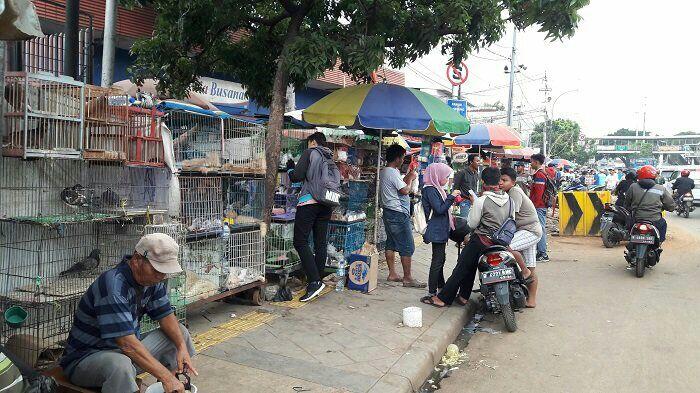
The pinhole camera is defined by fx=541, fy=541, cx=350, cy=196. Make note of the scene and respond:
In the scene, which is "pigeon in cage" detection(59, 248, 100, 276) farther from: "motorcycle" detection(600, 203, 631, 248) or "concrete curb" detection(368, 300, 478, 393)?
"motorcycle" detection(600, 203, 631, 248)

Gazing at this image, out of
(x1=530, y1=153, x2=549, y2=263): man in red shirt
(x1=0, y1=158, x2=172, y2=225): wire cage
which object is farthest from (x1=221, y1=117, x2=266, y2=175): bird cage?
(x1=530, y1=153, x2=549, y2=263): man in red shirt

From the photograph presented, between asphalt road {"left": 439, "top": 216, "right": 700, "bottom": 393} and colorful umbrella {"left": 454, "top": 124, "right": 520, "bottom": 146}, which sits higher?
colorful umbrella {"left": 454, "top": 124, "right": 520, "bottom": 146}

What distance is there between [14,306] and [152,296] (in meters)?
1.17

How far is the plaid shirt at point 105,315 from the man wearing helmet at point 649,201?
26.8 feet

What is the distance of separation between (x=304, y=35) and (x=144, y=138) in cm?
294

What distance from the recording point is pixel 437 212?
664 centimetres

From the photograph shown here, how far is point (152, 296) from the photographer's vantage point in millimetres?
3309

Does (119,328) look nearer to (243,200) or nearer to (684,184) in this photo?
(243,200)

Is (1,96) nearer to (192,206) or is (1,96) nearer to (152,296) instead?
(152,296)

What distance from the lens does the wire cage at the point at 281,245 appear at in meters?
6.71

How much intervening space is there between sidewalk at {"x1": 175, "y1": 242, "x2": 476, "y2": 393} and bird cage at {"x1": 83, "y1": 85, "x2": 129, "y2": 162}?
1.81m

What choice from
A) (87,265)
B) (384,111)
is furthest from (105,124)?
(384,111)

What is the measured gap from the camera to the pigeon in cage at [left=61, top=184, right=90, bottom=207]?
13.8ft

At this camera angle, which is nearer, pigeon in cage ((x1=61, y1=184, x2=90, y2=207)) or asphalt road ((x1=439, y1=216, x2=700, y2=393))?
pigeon in cage ((x1=61, y1=184, x2=90, y2=207))
